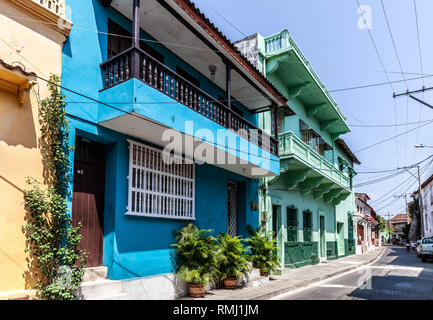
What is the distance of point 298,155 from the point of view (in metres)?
13.9

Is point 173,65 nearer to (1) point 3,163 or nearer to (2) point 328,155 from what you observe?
(1) point 3,163

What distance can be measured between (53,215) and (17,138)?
137 centimetres

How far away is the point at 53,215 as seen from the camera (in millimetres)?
5805

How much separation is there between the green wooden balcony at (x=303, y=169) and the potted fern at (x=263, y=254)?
10.5 feet

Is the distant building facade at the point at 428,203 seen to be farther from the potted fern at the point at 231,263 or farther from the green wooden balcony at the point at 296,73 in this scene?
the potted fern at the point at 231,263

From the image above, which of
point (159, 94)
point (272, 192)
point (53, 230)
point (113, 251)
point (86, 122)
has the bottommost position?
point (113, 251)

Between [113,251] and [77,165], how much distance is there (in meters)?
1.88

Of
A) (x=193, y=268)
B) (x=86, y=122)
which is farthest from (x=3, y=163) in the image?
(x=193, y=268)

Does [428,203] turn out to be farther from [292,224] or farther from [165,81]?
[165,81]

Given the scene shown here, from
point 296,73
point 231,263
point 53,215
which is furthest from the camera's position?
point 296,73

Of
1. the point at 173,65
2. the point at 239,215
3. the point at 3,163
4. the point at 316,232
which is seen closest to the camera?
the point at 3,163

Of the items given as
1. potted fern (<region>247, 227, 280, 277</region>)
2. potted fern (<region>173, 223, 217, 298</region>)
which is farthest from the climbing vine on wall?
potted fern (<region>247, 227, 280, 277</region>)

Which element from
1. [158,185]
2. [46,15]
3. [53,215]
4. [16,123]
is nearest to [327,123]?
[158,185]

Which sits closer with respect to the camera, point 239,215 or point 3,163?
point 3,163
